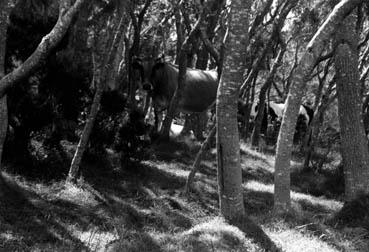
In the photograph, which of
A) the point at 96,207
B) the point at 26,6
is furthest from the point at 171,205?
the point at 26,6

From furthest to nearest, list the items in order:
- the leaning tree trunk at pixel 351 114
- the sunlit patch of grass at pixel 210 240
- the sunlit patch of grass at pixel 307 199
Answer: the sunlit patch of grass at pixel 307 199 → the leaning tree trunk at pixel 351 114 → the sunlit patch of grass at pixel 210 240

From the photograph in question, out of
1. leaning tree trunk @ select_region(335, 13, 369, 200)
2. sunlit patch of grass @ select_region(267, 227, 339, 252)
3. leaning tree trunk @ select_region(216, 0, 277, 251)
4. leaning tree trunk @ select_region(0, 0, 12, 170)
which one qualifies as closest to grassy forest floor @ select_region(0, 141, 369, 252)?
sunlit patch of grass @ select_region(267, 227, 339, 252)

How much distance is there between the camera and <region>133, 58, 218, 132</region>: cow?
51.7 feet

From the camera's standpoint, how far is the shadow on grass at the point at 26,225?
25.4 feet

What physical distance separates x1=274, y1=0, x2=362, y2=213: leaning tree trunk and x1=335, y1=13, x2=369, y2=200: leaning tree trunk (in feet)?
5.21

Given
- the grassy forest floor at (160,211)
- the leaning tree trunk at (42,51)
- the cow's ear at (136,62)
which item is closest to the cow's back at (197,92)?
the grassy forest floor at (160,211)

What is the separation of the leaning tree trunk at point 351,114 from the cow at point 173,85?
678 cm

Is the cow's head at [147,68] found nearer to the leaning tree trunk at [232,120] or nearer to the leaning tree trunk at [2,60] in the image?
the leaning tree trunk at [2,60]

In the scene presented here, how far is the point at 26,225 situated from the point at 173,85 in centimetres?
856

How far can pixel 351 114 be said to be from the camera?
29.8ft

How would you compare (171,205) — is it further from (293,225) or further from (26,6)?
(26,6)

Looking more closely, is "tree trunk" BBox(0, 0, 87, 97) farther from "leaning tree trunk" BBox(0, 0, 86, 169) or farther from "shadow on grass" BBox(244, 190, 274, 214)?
"shadow on grass" BBox(244, 190, 274, 214)

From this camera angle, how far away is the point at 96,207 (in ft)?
34.5

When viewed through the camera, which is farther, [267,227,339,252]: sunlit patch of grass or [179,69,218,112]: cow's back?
[179,69,218,112]: cow's back
